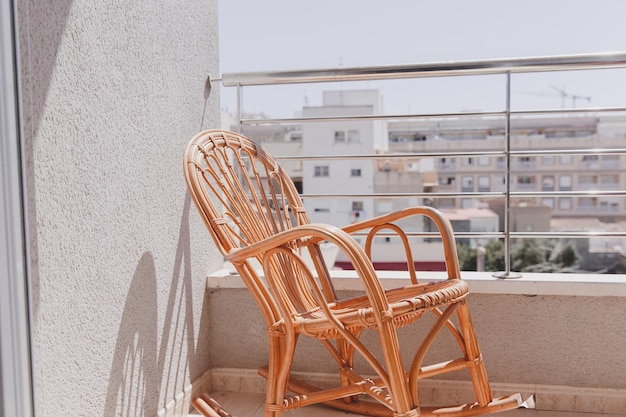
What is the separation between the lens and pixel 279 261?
6.13ft

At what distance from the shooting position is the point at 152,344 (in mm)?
1812

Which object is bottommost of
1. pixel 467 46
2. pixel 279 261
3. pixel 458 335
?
pixel 458 335

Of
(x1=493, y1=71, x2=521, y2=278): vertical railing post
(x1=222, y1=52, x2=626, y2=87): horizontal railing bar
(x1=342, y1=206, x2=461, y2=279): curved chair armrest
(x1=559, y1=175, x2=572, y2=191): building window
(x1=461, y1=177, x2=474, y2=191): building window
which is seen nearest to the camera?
(x1=342, y1=206, x2=461, y2=279): curved chair armrest

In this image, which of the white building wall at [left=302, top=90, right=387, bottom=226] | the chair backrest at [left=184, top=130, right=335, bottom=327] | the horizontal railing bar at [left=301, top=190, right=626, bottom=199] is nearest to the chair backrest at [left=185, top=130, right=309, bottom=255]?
the chair backrest at [left=184, top=130, right=335, bottom=327]

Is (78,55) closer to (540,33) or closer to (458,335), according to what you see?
(458,335)

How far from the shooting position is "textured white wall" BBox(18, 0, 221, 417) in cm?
130

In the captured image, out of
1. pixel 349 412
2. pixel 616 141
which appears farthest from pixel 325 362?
pixel 616 141

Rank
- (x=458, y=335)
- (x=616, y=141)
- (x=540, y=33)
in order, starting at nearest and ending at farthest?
(x=458, y=335), (x=616, y=141), (x=540, y=33)

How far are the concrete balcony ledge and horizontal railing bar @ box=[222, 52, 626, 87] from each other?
0.72 m

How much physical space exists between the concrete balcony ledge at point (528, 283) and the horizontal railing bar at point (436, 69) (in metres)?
0.72

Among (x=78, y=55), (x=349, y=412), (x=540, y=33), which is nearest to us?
(x=78, y=55)

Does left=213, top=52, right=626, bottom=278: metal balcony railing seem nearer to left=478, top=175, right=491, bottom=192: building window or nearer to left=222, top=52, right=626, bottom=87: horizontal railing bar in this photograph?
left=222, top=52, right=626, bottom=87: horizontal railing bar

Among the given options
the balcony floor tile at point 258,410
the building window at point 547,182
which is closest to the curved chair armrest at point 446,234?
the balcony floor tile at point 258,410

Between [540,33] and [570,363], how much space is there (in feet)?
102
